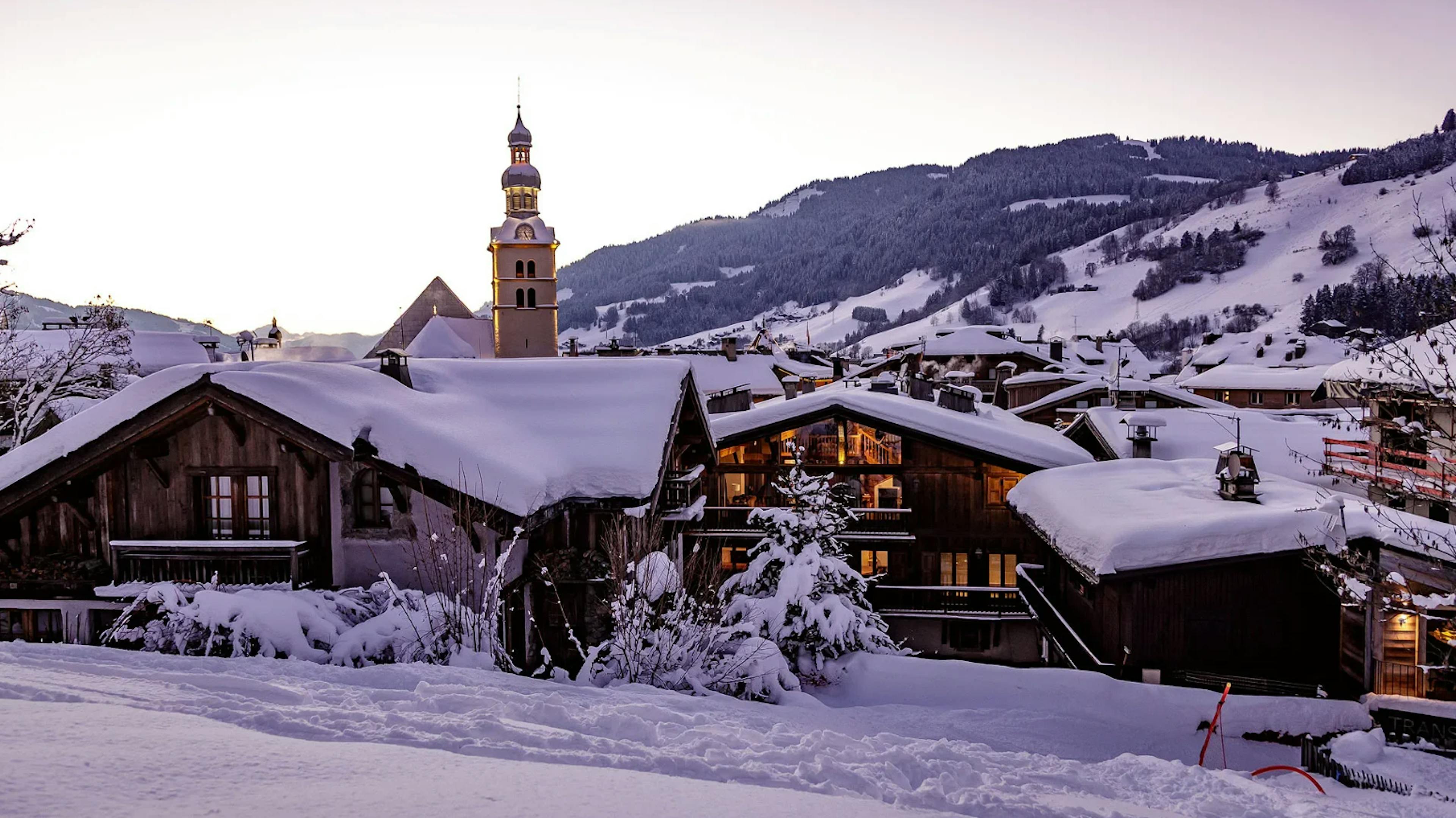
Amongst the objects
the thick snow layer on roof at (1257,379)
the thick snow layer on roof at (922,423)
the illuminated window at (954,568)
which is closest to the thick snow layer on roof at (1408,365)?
the thick snow layer on roof at (922,423)

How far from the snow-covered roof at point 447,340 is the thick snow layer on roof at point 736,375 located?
16.1 meters

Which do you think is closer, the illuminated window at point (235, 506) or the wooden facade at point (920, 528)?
the illuminated window at point (235, 506)

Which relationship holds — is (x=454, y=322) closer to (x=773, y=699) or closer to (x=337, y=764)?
(x=773, y=699)

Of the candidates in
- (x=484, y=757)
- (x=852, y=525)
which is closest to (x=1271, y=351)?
(x=852, y=525)

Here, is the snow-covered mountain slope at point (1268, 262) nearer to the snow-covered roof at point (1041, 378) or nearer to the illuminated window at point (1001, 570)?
the snow-covered roof at point (1041, 378)

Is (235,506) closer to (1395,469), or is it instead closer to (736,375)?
(1395,469)

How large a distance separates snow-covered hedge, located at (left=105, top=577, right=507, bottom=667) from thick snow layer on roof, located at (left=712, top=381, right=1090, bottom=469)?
14076mm

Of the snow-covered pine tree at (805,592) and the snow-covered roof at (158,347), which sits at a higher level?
the snow-covered roof at (158,347)

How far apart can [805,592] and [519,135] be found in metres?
56.1

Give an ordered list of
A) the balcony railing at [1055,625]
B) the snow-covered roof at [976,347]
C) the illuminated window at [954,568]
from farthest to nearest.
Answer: the snow-covered roof at [976,347]
the illuminated window at [954,568]
the balcony railing at [1055,625]

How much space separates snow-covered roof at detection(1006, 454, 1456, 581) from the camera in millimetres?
14633

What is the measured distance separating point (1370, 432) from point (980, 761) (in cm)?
2247

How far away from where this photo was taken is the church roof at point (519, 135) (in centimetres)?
6322

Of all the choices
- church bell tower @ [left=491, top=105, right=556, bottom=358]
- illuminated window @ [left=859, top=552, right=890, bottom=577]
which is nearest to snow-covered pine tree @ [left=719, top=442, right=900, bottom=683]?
illuminated window @ [left=859, top=552, right=890, bottom=577]
